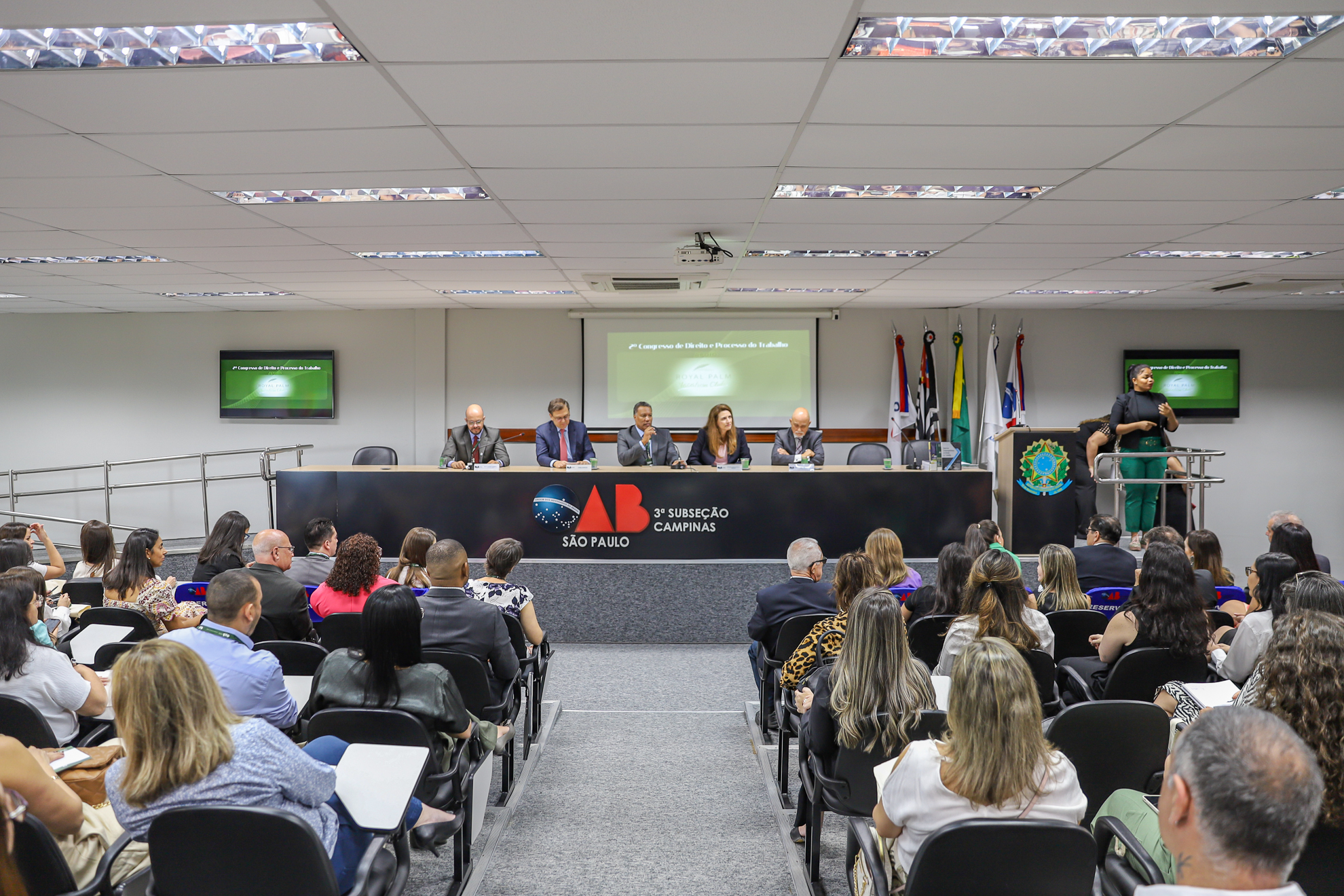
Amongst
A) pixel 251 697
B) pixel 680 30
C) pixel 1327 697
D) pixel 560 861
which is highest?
pixel 680 30

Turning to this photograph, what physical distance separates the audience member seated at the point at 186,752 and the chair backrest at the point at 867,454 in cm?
637

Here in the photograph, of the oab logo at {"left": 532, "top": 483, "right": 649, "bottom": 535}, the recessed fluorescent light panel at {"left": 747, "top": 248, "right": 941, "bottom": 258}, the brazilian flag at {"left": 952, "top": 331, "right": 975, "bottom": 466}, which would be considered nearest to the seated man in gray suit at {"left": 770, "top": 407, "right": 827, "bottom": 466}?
the oab logo at {"left": 532, "top": 483, "right": 649, "bottom": 535}

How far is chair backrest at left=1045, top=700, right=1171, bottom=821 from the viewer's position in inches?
96.0

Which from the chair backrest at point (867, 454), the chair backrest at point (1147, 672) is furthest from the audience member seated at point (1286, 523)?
the chair backrest at point (867, 454)

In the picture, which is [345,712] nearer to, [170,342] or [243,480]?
[243,480]

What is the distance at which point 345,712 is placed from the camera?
238 cm

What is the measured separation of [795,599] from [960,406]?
20.2 ft

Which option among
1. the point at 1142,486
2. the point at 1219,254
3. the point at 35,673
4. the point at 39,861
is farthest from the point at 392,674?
the point at 1142,486

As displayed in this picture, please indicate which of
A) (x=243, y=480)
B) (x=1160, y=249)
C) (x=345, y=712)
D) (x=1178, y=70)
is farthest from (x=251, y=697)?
(x=243, y=480)

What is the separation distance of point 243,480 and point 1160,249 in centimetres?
956

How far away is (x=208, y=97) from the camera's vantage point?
266 cm

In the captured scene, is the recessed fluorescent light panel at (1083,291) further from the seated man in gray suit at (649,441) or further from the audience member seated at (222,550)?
the audience member seated at (222,550)

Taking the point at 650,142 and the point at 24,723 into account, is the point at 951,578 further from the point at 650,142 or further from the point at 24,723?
the point at 24,723

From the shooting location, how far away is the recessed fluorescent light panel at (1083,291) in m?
7.54
